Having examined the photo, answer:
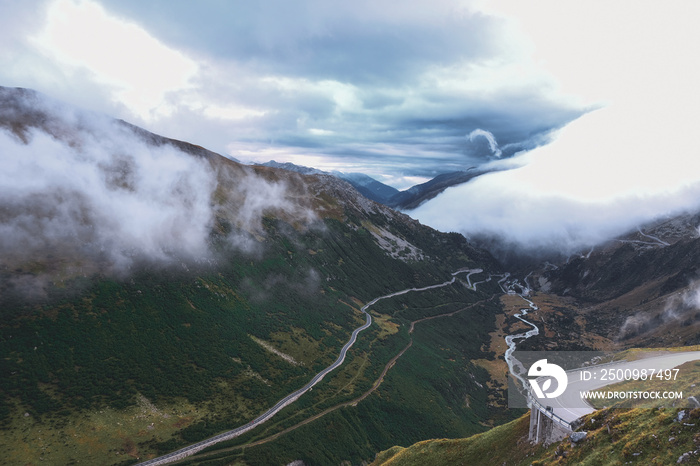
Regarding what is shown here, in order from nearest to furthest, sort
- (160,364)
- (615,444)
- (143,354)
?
1. (615,444)
2. (160,364)
3. (143,354)

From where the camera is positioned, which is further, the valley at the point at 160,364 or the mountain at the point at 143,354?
the mountain at the point at 143,354

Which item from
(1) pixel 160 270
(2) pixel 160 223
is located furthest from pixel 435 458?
(2) pixel 160 223

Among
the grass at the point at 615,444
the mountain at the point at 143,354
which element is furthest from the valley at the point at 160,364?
the grass at the point at 615,444

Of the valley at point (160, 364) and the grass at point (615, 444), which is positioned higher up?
the grass at point (615, 444)

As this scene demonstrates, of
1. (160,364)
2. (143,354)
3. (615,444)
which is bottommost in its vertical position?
(160,364)

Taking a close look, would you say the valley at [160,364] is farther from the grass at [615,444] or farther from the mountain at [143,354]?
the grass at [615,444]

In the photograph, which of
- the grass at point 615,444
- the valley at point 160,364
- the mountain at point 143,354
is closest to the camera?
the grass at point 615,444

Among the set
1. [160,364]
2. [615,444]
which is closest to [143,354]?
[160,364]

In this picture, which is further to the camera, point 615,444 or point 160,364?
point 160,364

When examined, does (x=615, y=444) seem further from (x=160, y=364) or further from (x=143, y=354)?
(x=143, y=354)

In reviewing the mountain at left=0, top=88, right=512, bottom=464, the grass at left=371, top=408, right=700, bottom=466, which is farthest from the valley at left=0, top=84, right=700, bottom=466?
the grass at left=371, top=408, right=700, bottom=466

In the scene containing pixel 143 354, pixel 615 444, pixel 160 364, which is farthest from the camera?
pixel 143 354
